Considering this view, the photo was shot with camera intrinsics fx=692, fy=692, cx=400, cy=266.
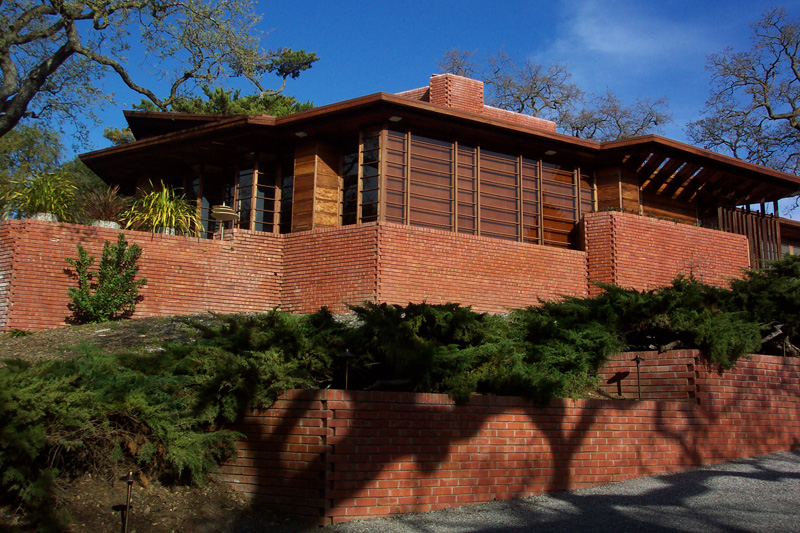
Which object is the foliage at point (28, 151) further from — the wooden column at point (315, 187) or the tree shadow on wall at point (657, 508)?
the tree shadow on wall at point (657, 508)

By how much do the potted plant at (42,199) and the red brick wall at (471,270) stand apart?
5.90m

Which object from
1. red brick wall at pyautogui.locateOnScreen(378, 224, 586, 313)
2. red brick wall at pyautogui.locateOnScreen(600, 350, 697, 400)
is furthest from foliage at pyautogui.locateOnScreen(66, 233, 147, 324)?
red brick wall at pyautogui.locateOnScreen(600, 350, 697, 400)

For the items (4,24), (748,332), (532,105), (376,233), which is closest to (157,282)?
(376,233)

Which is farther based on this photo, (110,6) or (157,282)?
(110,6)

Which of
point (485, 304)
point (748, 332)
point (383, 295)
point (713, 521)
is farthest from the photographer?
point (485, 304)

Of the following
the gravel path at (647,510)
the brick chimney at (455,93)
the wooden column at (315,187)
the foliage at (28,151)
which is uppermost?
the foliage at (28,151)

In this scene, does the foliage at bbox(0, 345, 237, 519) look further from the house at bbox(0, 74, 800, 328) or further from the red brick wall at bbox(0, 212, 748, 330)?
the house at bbox(0, 74, 800, 328)

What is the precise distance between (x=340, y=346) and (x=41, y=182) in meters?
8.41

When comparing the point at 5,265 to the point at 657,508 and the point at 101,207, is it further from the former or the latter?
the point at 657,508

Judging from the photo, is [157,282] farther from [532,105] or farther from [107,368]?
[532,105]

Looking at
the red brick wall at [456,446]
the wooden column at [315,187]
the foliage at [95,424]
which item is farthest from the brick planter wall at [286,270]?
the foliage at [95,424]

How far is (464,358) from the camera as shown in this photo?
23.3 feet

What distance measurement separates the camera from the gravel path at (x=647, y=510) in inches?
228

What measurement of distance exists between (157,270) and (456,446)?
7.71m
